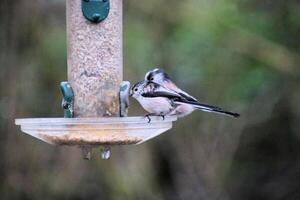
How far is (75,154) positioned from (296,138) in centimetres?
183

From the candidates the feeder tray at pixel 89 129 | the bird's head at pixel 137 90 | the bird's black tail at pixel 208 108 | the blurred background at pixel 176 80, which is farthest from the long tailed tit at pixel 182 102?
the blurred background at pixel 176 80

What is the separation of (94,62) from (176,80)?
8.10ft

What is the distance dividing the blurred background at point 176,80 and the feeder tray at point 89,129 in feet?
8.60

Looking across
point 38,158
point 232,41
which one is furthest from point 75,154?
point 232,41

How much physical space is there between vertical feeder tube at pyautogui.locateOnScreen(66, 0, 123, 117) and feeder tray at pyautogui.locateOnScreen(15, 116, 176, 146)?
0.49m

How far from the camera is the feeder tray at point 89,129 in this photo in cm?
519

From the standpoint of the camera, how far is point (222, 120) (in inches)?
335

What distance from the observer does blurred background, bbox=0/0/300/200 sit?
811 centimetres

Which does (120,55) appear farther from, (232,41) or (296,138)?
(296,138)

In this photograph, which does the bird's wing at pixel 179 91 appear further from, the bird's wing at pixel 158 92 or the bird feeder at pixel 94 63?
the bird feeder at pixel 94 63

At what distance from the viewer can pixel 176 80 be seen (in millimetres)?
8289

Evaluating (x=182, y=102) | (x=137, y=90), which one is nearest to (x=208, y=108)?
(x=182, y=102)

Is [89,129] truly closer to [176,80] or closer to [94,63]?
[94,63]

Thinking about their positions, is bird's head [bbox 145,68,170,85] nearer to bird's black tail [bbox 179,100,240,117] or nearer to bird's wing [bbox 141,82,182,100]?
bird's wing [bbox 141,82,182,100]
